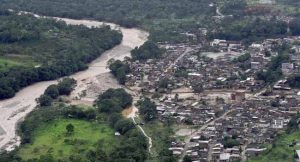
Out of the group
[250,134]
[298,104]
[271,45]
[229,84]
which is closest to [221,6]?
[271,45]

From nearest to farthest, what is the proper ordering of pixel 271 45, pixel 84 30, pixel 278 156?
1. pixel 278 156
2. pixel 271 45
3. pixel 84 30

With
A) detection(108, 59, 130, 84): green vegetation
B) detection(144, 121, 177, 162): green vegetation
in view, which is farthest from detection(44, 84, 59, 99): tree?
detection(144, 121, 177, 162): green vegetation

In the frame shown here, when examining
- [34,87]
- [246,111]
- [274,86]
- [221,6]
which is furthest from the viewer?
[221,6]

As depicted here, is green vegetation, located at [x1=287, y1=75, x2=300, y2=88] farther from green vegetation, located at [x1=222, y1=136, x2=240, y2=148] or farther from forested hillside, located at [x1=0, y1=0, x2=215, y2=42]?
forested hillside, located at [x1=0, y1=0, x2=215, y2=42]

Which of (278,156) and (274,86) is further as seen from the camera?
(274,86)

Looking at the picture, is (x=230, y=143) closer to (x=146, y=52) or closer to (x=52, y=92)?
(x=52, y=92)

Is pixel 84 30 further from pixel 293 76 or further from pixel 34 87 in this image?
pixel 293 76

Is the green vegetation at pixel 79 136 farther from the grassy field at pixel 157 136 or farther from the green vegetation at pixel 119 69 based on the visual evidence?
the green vegetation at pixel 119 69

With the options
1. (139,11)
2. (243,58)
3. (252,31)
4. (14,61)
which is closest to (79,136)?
(14,61)
